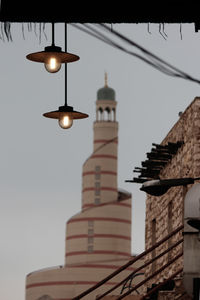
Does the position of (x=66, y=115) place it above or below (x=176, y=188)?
below

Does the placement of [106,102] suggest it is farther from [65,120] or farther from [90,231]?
[65,120]

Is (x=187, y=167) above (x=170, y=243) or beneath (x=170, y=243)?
above

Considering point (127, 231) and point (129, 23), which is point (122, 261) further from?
point (129, 23)

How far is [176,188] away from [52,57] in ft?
37.9

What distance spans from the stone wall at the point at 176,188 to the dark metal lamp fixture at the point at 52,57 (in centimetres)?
958

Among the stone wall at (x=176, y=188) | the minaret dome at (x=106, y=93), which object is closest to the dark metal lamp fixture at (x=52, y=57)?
the stone wall at (x=176, y=188)

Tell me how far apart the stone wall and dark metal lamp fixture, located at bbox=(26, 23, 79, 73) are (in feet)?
31.4

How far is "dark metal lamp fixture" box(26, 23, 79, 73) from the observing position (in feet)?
37.7

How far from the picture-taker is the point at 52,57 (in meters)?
11.5

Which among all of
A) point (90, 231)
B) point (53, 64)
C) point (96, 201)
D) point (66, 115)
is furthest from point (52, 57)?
point (96, 201)

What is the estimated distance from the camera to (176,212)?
22438 mm

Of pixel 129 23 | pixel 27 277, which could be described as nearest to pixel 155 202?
pixel 129 23
